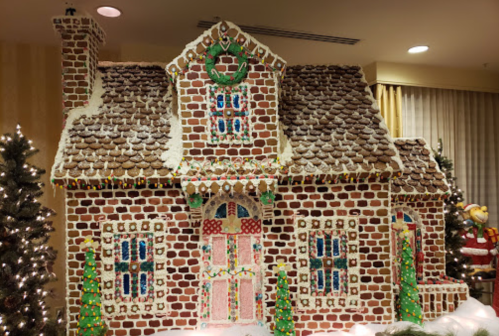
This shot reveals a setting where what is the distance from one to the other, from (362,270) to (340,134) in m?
1.62

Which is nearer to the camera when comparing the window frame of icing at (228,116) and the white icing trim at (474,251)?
the window frame of icing at (228,116)

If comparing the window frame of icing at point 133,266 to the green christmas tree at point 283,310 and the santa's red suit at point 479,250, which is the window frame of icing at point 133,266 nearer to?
the green christmas tree at point 283,310

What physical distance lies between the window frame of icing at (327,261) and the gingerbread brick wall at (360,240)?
0.07 m

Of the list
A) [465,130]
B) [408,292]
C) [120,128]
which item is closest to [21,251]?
[120,128]

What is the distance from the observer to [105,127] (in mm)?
4230

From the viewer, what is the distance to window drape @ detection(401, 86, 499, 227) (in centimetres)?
699

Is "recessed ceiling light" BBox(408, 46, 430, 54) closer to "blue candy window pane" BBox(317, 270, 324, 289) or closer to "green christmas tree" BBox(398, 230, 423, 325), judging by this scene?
"green christmas tree" BBox(398, 230, 423, 325)

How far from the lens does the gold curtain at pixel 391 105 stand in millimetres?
6598

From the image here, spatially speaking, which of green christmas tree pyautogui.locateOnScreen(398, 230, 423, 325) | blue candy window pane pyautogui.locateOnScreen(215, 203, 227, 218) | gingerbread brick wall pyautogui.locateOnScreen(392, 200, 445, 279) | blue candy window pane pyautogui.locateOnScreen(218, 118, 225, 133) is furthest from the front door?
gingerbread brick wall pyautogui.locateOnScreen(392, 200, 445, 279)

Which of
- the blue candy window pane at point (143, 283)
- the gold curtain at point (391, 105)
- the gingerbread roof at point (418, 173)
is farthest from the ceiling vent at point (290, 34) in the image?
the blue candy window pane at point (143, 283)

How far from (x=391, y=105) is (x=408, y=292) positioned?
12.1ft

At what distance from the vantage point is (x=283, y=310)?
12.6 ft

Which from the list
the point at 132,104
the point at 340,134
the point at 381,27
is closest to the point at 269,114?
the point at 340,134

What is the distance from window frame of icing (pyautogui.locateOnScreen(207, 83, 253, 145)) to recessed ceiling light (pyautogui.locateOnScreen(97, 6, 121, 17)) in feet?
6.08
